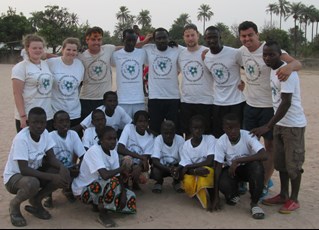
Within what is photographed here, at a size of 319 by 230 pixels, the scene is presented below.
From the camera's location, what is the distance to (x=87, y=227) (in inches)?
171

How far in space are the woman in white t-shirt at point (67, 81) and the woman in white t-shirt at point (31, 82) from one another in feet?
0.80

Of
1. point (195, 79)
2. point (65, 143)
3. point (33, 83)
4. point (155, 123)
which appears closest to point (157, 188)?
point (155, 123)

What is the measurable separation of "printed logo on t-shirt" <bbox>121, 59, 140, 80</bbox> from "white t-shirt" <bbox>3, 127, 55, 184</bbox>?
174 cm

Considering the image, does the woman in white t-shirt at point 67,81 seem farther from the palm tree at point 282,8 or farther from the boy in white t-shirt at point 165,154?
the palm tree at point 282,8

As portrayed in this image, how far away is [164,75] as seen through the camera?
6012mm

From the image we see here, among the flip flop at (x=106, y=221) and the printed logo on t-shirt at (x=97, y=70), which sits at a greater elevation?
the printed logo on t-shirt at (x=97, y=70)

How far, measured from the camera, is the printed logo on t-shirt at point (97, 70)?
6.04m

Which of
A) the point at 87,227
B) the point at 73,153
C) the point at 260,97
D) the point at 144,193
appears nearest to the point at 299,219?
the point at 260,97

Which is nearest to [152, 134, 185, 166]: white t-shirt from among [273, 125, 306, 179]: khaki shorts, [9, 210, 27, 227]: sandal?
[273, 125, 306, 179]: khaki shorts

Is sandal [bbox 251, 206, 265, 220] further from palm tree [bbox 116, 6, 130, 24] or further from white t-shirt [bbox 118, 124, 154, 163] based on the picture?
palm tree [bbox 116, 6, 130, 24]

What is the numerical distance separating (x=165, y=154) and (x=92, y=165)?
128cm

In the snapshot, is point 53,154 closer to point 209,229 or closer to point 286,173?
point 209,229

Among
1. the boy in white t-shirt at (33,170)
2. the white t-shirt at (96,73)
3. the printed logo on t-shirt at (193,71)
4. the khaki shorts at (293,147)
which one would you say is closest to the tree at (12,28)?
the white t-shirt at (96,73)

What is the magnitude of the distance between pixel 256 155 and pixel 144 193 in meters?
1.66
